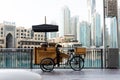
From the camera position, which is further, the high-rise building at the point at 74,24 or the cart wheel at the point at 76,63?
the high-rise building at the point at 74,24

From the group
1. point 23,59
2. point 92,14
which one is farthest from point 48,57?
point 92,14

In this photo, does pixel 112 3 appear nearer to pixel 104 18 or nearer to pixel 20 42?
pixel 104 18

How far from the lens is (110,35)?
12.5 meters

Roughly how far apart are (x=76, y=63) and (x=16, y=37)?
141 inches

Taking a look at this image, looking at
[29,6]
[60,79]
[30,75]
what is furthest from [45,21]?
[30,75]

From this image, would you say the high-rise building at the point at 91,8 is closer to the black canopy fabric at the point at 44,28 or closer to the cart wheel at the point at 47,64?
the black canopy fabric at the point at 44,28

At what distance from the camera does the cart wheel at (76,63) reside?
10.9 meters

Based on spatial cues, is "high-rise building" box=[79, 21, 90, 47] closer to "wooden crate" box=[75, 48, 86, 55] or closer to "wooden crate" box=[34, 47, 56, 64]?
"wooden crate" box=[75, 48, 86, 55]

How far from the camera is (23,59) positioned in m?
11.8

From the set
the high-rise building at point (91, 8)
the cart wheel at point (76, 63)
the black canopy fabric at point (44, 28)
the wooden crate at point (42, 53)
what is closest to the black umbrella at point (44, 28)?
the black canopy fabric at point (44, 28)

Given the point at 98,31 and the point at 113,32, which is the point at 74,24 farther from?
the point at 113,32

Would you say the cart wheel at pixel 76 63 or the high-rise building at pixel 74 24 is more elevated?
the high-rise building at pixel 74 24

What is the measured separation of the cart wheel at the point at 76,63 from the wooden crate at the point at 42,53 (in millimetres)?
840

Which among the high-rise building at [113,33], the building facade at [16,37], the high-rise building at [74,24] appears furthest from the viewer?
the high-rise building at [74,24]
